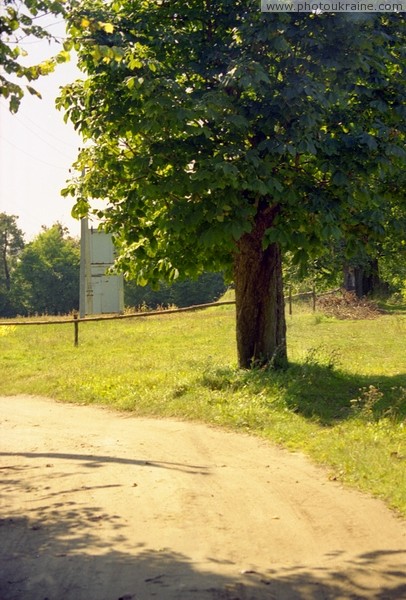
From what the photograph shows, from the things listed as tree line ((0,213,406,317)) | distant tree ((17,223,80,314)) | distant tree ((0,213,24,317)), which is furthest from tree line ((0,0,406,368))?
distant tree ((0,213,24,317))

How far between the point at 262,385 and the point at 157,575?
26.7ft

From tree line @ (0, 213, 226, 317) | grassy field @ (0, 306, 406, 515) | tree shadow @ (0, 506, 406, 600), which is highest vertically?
tree line @ (0, 213, 226, 317)

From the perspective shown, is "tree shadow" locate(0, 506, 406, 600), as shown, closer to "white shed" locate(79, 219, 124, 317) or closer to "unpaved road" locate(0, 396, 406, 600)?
"unpaved road" locate(0, 396, 406, 600)

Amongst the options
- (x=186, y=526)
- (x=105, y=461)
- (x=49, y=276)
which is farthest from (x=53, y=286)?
(x=186, y=526)

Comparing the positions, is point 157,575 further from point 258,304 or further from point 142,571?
point 258,304

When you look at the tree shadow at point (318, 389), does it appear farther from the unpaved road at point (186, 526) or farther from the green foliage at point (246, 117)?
the green foliage at point (246, 117)

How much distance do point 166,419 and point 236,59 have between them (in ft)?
18.0

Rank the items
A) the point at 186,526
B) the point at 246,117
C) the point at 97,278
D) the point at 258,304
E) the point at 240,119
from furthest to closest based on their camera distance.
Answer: the point at 97,278, the point at 258,304, the point at 246,117, the point at 240,119, the point at 186,526

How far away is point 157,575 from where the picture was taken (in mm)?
5820

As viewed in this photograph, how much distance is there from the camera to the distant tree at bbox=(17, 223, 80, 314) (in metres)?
86.7

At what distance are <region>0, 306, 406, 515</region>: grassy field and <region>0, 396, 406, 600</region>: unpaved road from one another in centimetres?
57

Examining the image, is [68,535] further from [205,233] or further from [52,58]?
[205,233]

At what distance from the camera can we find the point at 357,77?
13.0 metres

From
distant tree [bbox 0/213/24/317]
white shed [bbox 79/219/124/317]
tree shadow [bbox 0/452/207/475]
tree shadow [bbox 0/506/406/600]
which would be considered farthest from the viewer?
distant tree [bbox 0/213/24/317]
